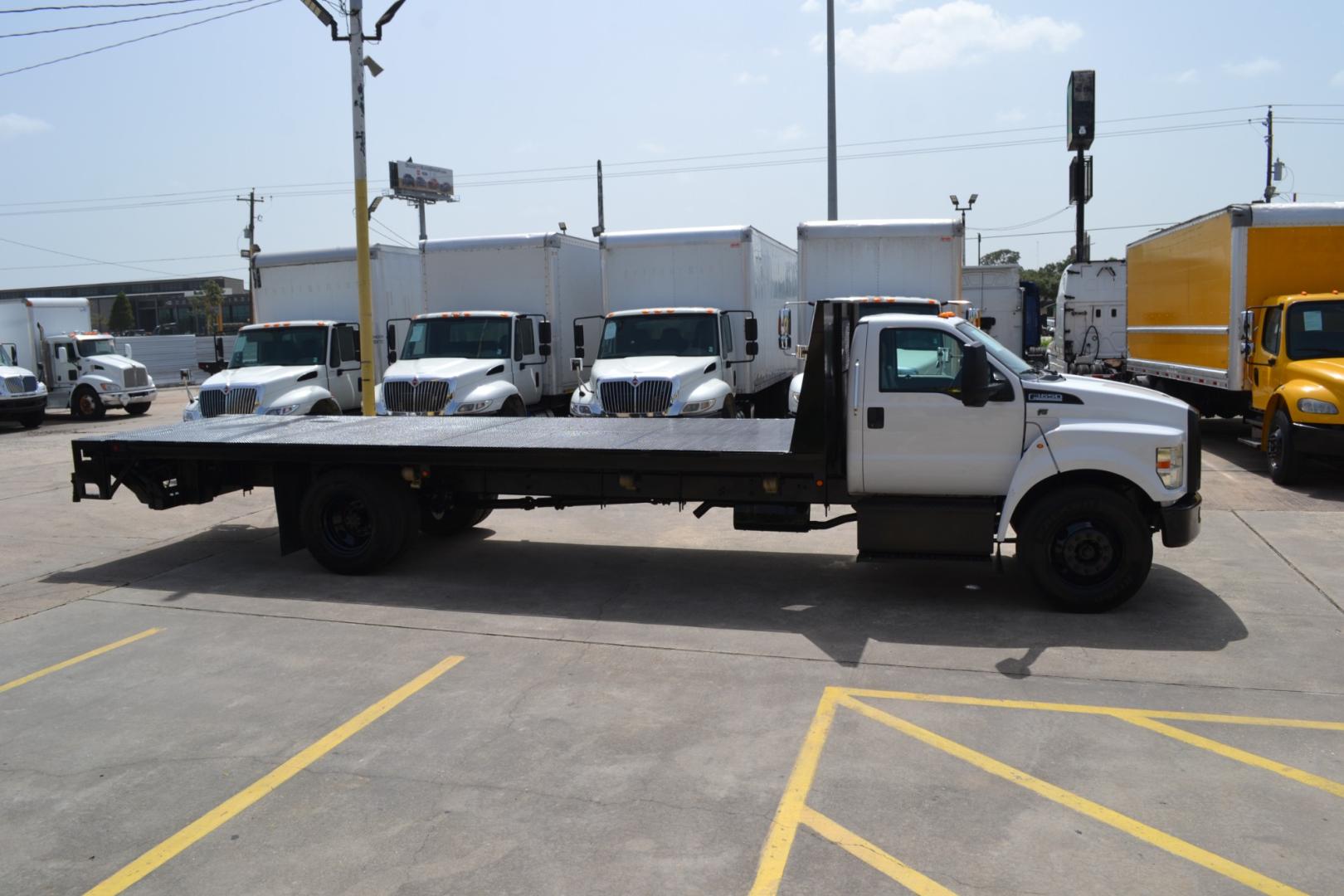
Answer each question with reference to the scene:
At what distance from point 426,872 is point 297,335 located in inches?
589

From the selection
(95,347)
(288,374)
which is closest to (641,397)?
(288,374)

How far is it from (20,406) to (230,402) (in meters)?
13.7

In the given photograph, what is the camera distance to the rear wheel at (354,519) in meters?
9.06

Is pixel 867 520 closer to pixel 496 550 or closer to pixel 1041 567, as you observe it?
pixel 1041 567

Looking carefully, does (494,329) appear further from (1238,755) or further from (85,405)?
(85,405)

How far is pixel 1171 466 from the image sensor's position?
739cm

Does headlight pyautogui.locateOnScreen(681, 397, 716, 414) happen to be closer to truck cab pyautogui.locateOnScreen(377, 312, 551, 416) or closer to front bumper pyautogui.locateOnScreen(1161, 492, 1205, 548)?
truck cab pyautogui.locateOnScreen(377, 312, 551, 416)

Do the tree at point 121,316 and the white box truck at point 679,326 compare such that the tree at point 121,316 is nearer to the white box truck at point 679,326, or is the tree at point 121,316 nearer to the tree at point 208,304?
the tree at point 208,304

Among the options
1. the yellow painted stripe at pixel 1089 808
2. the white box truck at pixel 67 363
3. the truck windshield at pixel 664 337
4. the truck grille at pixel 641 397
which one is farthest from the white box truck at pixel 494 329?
the white box truck at pixel 67 363

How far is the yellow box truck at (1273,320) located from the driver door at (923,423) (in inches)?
271

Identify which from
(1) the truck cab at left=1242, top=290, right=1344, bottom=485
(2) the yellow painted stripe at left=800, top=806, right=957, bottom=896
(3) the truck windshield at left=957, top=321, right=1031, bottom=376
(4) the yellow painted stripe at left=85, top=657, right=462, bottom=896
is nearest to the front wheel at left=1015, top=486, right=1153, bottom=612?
(3) the truck windshield at left=957, top=321, right=1031, bottom=376

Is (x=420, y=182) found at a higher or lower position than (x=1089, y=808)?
higher

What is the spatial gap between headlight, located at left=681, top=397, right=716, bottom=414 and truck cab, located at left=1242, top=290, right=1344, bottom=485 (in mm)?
7058

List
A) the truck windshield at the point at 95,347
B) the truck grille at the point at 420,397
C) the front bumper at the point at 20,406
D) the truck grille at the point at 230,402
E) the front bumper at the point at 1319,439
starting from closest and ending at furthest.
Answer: the front bumper at the point at 1319,439 → the truck grille at the point at 420,397 → the truck grille at the point at 230,402 → the front bumper at the point at 20,406 → the truck windshield at the point at 95,347
